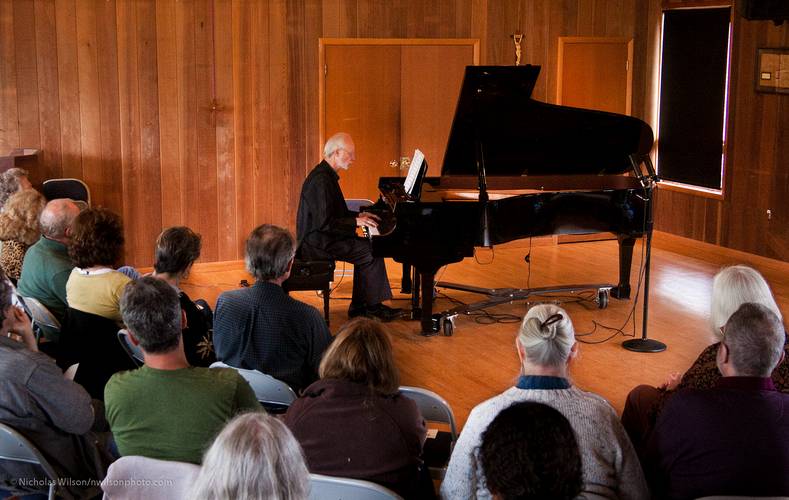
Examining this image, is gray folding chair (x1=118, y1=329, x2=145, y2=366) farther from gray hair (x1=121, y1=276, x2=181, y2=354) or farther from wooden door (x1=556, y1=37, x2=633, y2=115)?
wooden door (x1=556, y1=37, x2=633, y2=115)

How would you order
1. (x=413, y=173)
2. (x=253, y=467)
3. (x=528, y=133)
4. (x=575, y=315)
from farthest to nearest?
(x=575, y=315) < (x=528, y=133) < (x=413, y=173) < (x=253, y=467)

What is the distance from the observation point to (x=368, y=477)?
2.80m

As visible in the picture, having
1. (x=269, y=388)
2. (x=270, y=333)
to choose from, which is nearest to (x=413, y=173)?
(x=270, y=333)

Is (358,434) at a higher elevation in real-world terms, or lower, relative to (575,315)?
higher

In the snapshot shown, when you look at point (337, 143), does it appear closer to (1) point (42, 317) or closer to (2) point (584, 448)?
(1) point (42, 317)

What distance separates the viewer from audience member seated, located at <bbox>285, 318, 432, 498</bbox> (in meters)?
2.81

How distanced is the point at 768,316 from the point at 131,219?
6274 millimetres

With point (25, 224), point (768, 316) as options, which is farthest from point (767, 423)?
point (25, 224)

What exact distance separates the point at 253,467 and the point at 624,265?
18.9 feet

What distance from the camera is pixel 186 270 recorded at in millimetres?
4188

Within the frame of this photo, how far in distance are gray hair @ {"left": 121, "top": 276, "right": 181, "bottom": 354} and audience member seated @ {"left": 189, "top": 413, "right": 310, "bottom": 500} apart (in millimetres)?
1128

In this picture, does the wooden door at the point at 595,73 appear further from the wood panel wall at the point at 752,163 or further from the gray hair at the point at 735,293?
the gray hair at the point at 735,293

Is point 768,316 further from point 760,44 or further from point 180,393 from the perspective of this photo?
point 760,44

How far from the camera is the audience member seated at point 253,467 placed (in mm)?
1830
